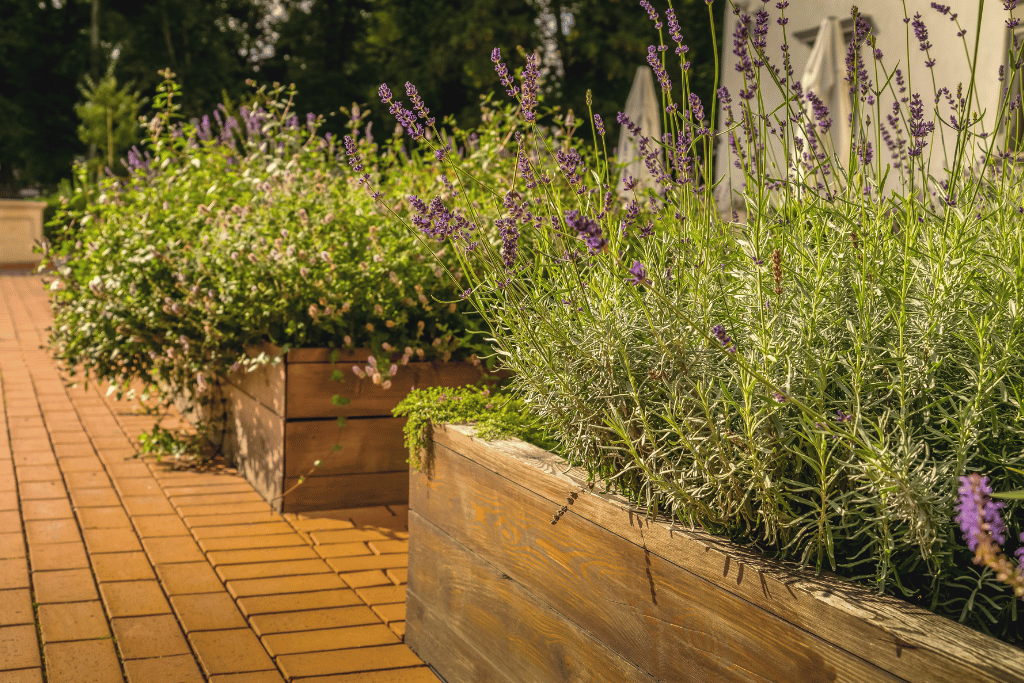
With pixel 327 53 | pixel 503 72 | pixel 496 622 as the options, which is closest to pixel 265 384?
pixel 496 622

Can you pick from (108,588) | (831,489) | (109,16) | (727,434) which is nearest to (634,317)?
(727,434)

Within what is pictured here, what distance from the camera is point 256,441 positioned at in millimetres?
3957

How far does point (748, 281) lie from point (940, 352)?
35 cm

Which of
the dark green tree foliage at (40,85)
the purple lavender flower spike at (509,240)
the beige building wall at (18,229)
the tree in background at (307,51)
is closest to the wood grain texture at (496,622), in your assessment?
the purple lavender flower spike at (509,240)

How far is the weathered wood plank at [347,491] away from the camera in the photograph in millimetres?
3668

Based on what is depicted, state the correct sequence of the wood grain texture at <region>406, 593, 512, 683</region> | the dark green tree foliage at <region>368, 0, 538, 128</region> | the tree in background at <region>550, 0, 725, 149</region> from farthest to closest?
the tree in background at <region>550, 0, 725, 149</region> → the dark green tree foliage at <region>368, 0, 538, 128</region> → the wood grain texture at <region>406, 593, 512, 683</region>

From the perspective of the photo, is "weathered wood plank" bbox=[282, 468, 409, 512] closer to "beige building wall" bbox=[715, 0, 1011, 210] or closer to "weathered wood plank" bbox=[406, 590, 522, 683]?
"weathered wood plank" bbox=[406, 590, 522, 683]

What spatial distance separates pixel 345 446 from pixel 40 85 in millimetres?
29297

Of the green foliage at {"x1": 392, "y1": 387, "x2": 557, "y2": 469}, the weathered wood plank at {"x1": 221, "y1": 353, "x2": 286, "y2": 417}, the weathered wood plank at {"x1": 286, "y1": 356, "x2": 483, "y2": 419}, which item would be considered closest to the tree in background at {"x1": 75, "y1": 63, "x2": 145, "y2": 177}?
the weathered wood plank at {"x1": 221, "y1": 353, "x2": 286, "y2": 417}

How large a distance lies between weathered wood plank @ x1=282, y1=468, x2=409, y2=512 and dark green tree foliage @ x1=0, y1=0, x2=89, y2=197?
87.7 ft

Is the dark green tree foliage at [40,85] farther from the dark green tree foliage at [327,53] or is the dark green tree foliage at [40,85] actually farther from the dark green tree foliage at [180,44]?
the dark green tree foliage at [327,53]

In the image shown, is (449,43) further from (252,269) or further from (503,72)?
(503,72)

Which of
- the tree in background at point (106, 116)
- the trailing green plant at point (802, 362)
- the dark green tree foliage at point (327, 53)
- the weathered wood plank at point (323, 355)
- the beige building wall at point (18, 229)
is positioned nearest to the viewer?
the trailing green plant at point (802, 362)

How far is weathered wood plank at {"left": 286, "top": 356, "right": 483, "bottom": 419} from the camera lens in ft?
11.7
